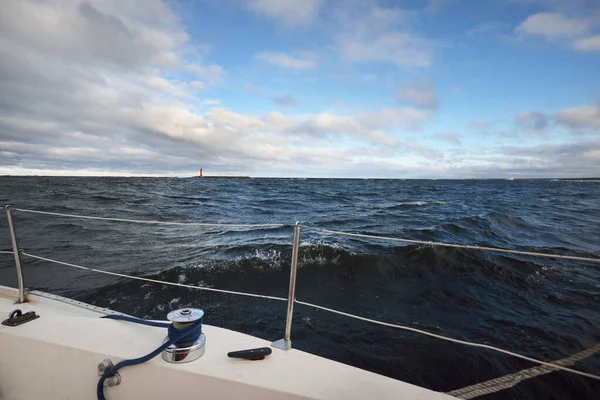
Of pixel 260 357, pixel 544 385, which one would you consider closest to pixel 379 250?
pixel 544 385

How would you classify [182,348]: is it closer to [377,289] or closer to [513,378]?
[513,378]

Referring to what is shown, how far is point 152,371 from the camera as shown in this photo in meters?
1.47

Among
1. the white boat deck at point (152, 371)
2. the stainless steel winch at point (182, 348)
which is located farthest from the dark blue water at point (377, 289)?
the stainless steel winch at point (182, 348)

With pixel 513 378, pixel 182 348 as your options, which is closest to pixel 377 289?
pixel 513 378

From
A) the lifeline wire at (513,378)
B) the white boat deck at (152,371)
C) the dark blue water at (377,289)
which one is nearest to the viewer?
the white boat deck at (152,371)

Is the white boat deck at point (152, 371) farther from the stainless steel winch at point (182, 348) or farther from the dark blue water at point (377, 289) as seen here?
the dark blue water at point (377, 289)

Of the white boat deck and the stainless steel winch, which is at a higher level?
the stainless steel winch

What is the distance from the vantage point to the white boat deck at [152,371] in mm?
1405

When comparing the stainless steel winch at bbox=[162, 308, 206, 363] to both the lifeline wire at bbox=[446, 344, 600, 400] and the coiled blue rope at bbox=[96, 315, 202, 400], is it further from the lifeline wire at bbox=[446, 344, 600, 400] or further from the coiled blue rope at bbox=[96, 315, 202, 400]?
the lifeline wire at bbox=[446, 344, 600, 400]

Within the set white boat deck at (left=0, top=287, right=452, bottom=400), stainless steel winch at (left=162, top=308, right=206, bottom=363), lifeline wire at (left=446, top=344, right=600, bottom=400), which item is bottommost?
lifeline wire at (left=446, top=344, right=600, bottom=400)

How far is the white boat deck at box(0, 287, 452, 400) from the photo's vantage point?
1405 millimetres

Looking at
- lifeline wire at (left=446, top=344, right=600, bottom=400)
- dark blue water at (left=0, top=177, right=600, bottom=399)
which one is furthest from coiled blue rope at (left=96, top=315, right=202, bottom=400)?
lifeline wire at (left=446, top=344, right=600, bottom=400)

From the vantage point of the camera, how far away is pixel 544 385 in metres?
3.16

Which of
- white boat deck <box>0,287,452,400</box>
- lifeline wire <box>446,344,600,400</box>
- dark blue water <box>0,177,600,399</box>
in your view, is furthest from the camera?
dark blue water <box>0,177,600,399</box>
